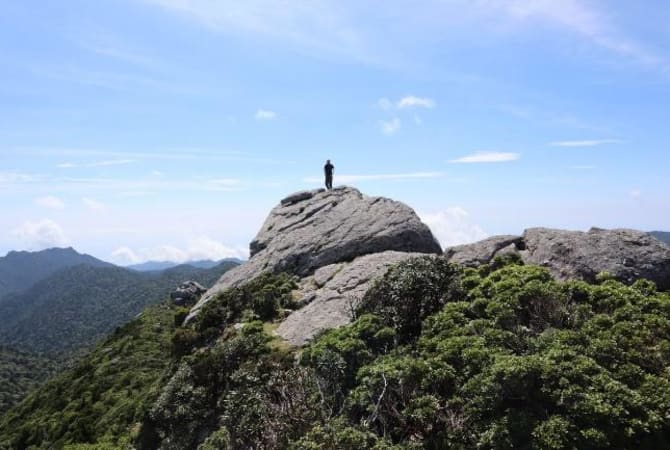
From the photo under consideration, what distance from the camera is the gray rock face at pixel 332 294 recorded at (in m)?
25.4

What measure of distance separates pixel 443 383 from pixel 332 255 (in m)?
20.8

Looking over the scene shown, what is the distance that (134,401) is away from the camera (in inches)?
1294

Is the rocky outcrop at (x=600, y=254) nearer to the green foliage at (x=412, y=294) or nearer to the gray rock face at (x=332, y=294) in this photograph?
the green foliage at (x=412, y=294)

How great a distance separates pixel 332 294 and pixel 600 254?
1496 centimetres

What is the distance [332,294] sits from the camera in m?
29.0

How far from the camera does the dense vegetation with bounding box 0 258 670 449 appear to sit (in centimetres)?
1222

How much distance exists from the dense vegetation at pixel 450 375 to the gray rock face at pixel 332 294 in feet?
4.57

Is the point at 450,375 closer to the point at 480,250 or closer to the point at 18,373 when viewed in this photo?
the point at 480,250

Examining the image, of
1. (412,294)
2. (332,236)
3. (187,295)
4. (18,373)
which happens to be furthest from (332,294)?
(18,373)

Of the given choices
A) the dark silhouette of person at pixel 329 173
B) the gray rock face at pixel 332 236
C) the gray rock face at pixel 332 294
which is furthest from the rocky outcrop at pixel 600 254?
the dark silhouette of person at pixel 329 173

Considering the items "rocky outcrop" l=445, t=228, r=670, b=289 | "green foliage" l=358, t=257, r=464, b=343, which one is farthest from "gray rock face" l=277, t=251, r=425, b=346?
"rocky outcrop" l=445, t=228, r=670, b=289

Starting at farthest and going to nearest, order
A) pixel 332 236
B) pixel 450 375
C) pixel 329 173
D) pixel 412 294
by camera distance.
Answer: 1. pixel 329 173
2. pixel 332 236
3. pixel 412 294
4. pixel 450 375

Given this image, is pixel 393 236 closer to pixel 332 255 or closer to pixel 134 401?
pixel 332 255

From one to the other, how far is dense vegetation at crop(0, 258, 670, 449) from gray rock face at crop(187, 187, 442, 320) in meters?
9.31
